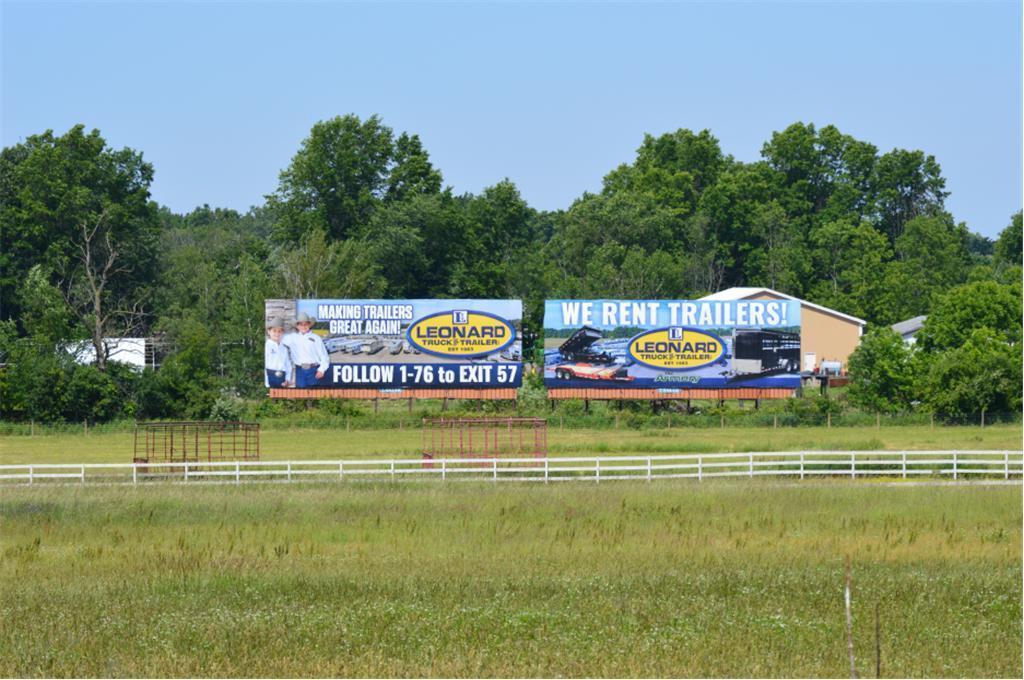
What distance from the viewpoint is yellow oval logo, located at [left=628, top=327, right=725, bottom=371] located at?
72.9m

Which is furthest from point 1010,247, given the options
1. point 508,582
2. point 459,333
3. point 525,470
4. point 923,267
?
point 508,582

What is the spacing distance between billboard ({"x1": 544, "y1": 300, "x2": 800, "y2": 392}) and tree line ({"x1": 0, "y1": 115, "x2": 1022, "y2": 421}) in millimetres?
7559

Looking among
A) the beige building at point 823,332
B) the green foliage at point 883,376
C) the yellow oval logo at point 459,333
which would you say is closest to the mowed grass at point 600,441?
the yellow oval logo at point 459,333

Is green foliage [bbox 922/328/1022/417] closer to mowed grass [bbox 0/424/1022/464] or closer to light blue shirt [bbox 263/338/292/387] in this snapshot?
mowed grass [bbox 0/424/1022/464]

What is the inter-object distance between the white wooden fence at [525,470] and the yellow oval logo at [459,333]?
2193 cm

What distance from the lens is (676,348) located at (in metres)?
73.1

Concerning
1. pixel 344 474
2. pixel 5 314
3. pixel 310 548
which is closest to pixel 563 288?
pixel 5 314

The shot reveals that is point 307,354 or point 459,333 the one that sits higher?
point 459,333

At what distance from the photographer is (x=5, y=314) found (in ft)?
356

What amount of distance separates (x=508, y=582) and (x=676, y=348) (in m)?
46.5

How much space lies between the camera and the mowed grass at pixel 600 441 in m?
59.2

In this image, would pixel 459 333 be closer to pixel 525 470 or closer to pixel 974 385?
pixel 974 385

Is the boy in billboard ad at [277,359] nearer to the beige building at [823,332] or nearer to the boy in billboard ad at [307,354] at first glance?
the boy in billboard ad at [307,354]

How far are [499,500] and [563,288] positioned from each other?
7187 centimetres
